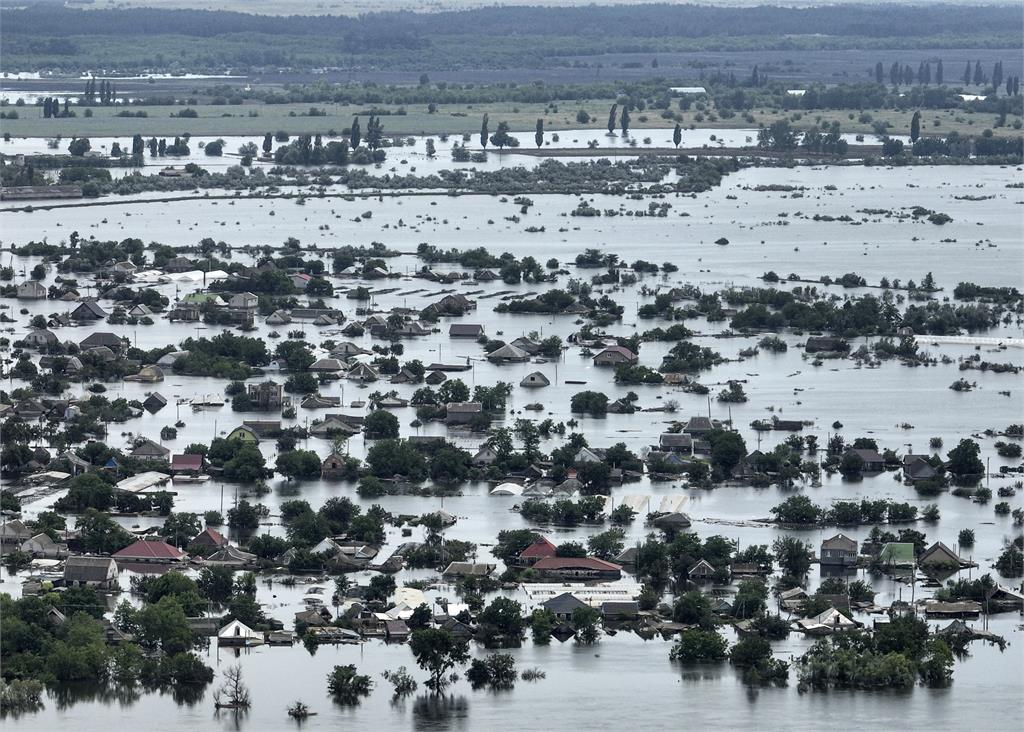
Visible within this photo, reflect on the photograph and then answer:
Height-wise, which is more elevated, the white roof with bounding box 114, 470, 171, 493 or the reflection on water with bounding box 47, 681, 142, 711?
the white roof with bounding box 114, 470, 171, 493

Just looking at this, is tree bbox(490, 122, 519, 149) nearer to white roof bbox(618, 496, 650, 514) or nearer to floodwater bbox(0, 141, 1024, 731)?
floodwater bbox(0, 141, 1024, 731)

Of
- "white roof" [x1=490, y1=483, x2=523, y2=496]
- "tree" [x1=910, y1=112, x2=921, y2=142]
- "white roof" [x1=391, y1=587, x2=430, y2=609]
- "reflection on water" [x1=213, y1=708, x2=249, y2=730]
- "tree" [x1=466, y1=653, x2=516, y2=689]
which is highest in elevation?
"tree" [x1=910, y1=112, x2=921, y2=142]

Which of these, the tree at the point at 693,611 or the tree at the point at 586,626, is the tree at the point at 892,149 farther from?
the tree at the point at 586,626

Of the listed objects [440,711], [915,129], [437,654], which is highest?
[915,129]

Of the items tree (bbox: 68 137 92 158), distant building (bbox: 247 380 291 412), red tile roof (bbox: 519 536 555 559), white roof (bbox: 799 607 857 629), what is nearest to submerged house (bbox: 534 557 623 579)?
red tile roof (bbox: 519 536 555 559)

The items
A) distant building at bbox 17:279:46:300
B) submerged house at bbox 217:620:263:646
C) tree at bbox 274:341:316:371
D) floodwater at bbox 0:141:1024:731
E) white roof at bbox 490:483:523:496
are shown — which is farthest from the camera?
distant building at bbox 17:279:46:300

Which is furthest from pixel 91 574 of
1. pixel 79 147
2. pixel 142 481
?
pixel 79 147

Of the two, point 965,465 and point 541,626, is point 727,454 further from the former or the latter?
point 541,626
